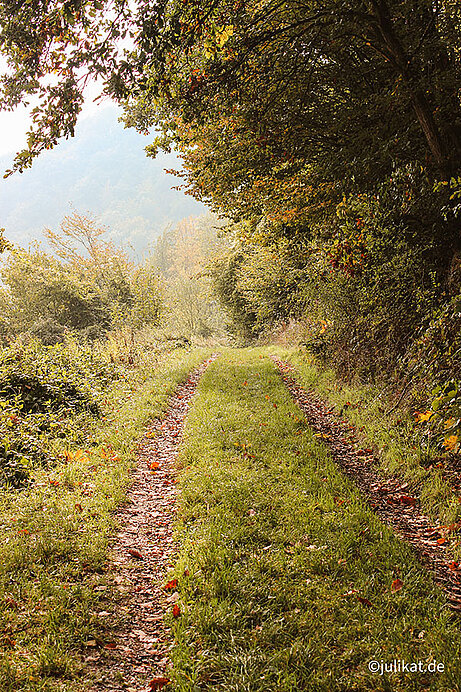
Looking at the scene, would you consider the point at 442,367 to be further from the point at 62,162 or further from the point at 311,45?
the point at 62,162

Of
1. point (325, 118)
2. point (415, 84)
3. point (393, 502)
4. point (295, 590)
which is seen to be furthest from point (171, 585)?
point (325, 118)

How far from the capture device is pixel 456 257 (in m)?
5.88

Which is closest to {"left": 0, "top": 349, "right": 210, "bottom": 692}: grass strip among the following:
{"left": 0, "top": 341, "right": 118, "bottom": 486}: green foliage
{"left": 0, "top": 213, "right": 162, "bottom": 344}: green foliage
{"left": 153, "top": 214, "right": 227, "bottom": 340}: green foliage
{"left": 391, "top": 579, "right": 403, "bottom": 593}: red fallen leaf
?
{"left": 0, "top": 341, "right": 118, "bottom": 486}: green foliage

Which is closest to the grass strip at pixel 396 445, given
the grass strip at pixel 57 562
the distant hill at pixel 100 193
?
the grass strip at pixel 57 562

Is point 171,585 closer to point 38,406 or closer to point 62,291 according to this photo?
point 38,406

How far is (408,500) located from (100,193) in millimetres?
187427

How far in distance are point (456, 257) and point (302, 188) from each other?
4367mm

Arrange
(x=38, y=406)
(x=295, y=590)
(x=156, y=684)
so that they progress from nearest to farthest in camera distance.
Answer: (x=156, y=684) < (x=295, y=590) < (x=38, y=406)

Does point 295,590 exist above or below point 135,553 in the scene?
below

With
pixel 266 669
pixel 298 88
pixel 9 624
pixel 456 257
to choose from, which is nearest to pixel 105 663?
pixel 9 624

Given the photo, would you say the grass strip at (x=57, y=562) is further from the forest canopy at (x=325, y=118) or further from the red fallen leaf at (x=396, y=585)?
the forest canopy at (x=325, y=118)

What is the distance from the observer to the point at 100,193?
6634 inches

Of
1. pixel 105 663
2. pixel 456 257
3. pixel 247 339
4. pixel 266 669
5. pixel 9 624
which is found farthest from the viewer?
pixel 247 339

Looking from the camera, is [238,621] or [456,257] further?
[456,257]
